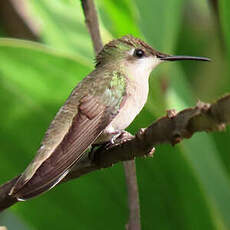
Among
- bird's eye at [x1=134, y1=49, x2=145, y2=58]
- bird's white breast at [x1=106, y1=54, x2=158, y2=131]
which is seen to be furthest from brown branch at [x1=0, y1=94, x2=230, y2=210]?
bird's eye at [x1=134, y1=49, x2=145, y2=58]

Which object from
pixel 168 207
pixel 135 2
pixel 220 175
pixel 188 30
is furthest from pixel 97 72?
pixel 188 30

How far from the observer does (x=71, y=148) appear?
A: 96.3 inches

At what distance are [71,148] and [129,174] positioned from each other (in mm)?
273

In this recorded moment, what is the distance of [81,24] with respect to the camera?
4.51m

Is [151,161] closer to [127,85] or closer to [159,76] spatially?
[127,85]

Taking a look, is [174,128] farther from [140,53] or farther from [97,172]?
A: [97,172]

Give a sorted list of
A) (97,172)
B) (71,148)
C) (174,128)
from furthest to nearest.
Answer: (97,172) < (71,148) < (174,128)

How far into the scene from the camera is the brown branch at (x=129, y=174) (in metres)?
2.51

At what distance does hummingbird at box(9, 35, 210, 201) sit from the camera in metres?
2.35

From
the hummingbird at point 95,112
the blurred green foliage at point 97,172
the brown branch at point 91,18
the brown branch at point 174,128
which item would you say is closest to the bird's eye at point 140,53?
the hummingbird at point 95,112

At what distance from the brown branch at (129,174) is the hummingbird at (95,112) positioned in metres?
0.13

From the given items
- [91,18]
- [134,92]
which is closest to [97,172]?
[134,92]

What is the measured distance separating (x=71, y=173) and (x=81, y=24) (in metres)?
2.19

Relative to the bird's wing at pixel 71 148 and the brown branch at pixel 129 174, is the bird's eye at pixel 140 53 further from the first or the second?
the bird's wing at pixel 71 148
